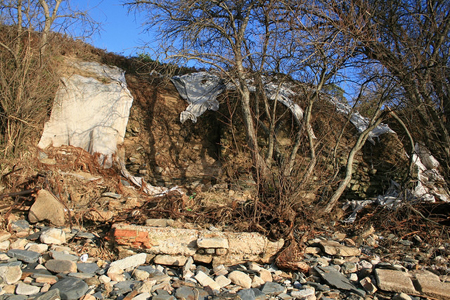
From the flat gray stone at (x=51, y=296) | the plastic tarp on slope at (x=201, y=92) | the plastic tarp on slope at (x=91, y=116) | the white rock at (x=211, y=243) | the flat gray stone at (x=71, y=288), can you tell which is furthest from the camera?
the plastic tarp on slope at (x=201, y=92)

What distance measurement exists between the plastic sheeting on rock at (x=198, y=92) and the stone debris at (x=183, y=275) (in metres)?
3.88

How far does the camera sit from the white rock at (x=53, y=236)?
3.58 m

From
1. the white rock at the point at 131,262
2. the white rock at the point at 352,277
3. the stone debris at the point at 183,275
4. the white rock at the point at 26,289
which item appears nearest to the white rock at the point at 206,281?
the stone debris at the point at 183,275

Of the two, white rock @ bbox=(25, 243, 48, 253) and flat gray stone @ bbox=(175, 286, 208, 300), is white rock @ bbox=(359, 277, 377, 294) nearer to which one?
flat gray stone @ bbox=(175, 286, 208, 300)

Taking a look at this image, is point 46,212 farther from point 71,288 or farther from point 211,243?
point 211,243

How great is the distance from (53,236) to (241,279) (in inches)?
84.8

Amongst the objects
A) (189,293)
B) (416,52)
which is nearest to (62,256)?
(189,293)

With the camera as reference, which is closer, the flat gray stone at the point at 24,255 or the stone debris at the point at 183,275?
the stone debris at the point at 183,275

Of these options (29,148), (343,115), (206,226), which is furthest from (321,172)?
(29,148)

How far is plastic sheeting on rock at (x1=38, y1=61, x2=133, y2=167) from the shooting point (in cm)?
608

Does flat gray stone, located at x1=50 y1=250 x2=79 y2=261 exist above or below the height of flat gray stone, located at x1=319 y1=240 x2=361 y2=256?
below

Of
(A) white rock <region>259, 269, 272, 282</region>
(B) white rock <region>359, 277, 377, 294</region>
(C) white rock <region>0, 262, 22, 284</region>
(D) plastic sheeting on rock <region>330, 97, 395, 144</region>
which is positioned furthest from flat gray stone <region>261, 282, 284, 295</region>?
(D) plastic sheeting on rock <region>330, 97, 395, 144</region>

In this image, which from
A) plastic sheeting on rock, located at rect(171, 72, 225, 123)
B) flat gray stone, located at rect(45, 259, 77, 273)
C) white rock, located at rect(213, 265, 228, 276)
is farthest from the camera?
plastic sheeting on rock, located at rect(171, 72, 225, 123)

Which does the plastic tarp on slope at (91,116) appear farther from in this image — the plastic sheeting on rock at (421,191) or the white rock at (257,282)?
the plastic sheeting on rock at (421,191)
